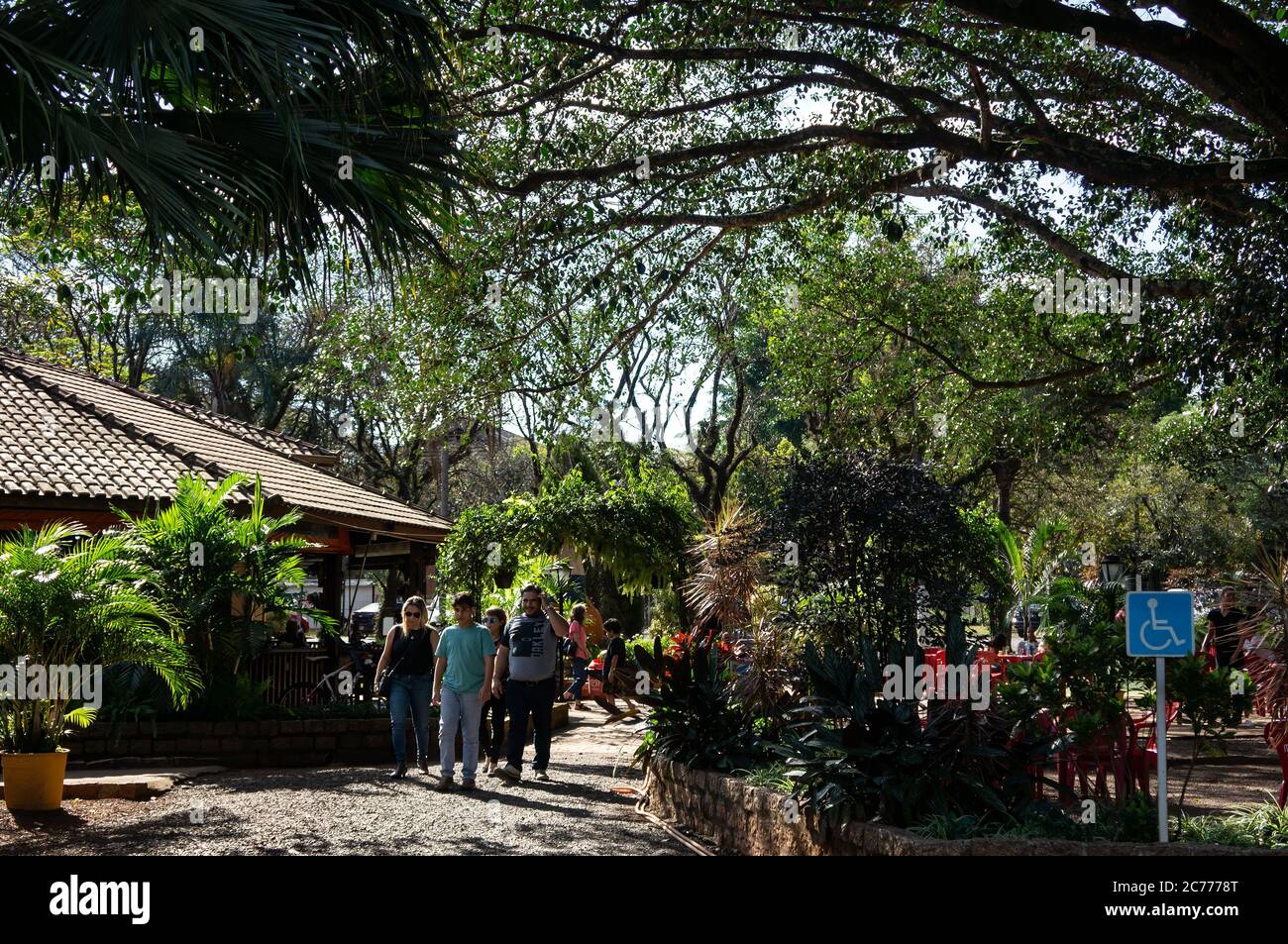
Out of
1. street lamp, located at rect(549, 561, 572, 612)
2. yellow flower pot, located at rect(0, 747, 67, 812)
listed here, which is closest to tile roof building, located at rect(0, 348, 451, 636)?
street lamp, located at rect(549, 561, 572, 612)

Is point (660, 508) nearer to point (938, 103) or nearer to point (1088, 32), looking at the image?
point (938, 103)

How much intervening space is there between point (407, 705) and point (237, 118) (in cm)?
566

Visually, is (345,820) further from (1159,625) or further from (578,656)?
(578,656)

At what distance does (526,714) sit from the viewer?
11.6 meters

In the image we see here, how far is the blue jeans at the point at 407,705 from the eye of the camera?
11328 millimetres

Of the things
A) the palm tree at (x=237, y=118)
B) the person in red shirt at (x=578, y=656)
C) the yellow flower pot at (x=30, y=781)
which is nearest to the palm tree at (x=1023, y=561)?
the person in red shirt at (x=578, y=656)

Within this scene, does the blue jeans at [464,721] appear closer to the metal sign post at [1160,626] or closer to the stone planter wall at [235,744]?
the stone planter wall at [235,744]

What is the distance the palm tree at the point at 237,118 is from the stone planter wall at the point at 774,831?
4408mm

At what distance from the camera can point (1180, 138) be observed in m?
12.2

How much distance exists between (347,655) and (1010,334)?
9927mm

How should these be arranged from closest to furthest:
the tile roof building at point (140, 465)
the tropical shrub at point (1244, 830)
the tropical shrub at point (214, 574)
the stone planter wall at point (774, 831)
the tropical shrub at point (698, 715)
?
1. the stone planter wall at point (774, 831)
2. the tropical shrub at point (1244, 830)
3. the tropical shrub at point (698, 715)
4. the tropical shrub at point (214, 574)
5. the tile roof building at point (140, 465)

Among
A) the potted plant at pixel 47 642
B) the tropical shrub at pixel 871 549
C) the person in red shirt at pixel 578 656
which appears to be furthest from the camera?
the person in red shirt at pixel 578 656

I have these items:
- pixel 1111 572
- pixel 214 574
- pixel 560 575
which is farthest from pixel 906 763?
pixel 560 575
